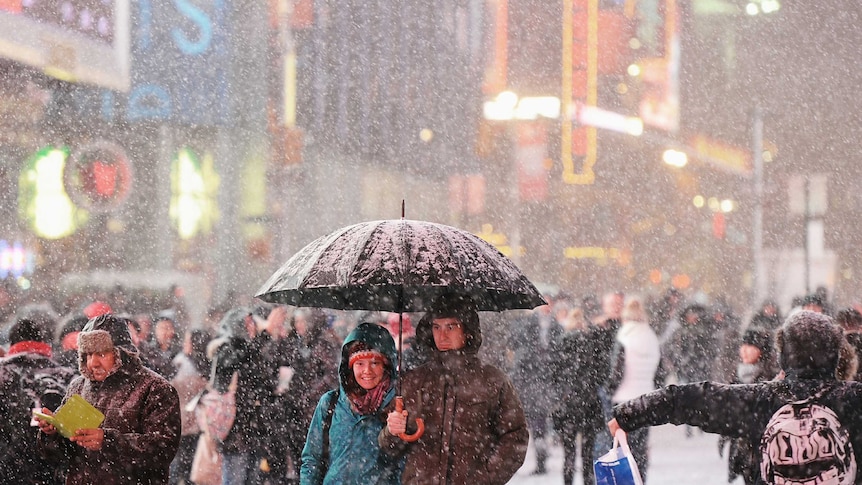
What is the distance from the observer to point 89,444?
5.26 metres

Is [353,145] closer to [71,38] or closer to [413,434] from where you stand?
[71,38]

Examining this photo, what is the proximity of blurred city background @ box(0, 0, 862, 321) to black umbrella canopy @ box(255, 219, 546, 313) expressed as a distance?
44.2ft

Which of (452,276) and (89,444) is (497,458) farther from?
(89,444)

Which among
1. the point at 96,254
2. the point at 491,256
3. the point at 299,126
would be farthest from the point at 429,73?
the point at 491,256

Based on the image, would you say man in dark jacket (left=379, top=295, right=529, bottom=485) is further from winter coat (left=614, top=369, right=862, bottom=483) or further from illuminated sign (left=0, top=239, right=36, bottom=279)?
illuminated sign (left=0, top=239, right=36, bottom=279)

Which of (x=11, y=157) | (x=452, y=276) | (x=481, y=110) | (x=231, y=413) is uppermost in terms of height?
(x=481, y=110)

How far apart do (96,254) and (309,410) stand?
77.4 feet

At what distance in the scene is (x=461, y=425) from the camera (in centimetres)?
488

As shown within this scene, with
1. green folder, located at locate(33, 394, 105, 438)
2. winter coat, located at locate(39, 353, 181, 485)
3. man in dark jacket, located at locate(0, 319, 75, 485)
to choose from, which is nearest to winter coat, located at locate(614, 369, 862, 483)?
A: winter coat, located at locate(39, 353, 181, 485)

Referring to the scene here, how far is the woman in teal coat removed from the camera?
4.96 m

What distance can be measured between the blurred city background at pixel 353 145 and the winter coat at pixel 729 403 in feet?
47.5

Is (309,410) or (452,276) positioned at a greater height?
(452,276)

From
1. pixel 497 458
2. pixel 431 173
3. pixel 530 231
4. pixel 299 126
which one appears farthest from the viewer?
pixel 530 231

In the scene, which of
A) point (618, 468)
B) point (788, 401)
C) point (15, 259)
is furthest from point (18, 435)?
point (15, 259)
